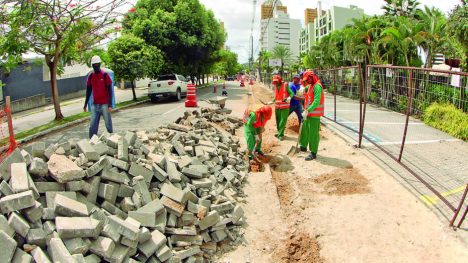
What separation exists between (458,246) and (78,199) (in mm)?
4212

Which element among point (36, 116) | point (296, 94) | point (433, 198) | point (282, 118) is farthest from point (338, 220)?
point (36, 116)

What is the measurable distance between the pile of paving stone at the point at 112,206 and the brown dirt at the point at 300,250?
2.06 ft

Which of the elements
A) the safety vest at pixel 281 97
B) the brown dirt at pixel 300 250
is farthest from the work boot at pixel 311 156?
the brown dirt at pixel 300 250

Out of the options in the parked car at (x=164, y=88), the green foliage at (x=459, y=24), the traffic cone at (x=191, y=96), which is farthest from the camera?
the parked car at (x=164, y=88)

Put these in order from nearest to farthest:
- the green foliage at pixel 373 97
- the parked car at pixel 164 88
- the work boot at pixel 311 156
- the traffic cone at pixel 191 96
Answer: the work boot at pixel 311 156, the green foliage at pixel 373 97, the traffic cone at pixel 191 96, the parked car at pixel 164 88

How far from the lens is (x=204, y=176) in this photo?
18.2ft

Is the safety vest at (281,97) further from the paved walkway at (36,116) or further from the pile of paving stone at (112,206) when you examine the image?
the paved walkway at (36,116)

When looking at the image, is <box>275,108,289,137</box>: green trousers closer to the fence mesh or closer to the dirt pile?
the dirt pile

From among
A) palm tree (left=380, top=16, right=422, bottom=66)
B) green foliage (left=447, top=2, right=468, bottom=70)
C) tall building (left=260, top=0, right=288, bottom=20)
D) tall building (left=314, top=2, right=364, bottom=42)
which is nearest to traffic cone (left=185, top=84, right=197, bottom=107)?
tall building (left=260, top=0, right=288, bottom=20)

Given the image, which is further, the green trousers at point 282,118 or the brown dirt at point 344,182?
the green trousers at point 282,118

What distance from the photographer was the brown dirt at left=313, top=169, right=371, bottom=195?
5.73 meters

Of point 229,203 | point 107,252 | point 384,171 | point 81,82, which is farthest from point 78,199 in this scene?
point 81,82

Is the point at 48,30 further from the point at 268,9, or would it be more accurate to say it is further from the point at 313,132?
the point at 268,9

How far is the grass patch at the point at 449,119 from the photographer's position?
8561 mm
